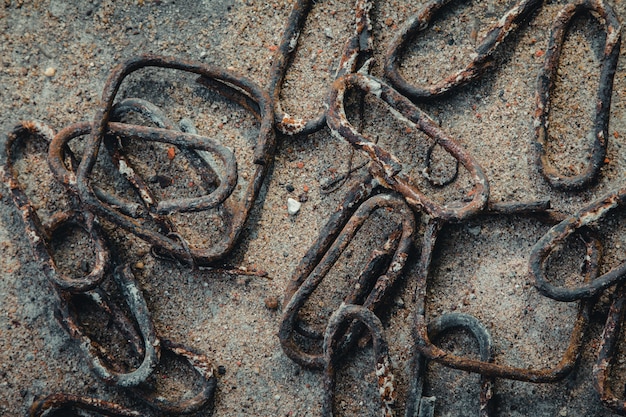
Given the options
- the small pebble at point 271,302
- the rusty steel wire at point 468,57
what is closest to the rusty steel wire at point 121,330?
the small pebble at point 271,302

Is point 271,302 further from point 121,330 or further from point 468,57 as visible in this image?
point 468,57

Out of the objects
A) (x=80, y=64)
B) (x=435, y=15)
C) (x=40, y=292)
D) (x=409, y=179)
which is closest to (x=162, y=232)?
(x=40, y=292)

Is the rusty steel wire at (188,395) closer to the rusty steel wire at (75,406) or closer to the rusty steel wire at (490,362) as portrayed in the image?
the rusty steel wire at (75,406)

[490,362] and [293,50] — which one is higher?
[293,50]

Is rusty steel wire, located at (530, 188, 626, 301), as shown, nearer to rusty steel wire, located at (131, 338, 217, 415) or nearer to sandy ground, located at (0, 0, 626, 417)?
sandy ground, located at (0, 0, 626, 417)

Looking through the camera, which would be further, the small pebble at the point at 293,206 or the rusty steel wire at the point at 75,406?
the small pebble at the point at 293,206

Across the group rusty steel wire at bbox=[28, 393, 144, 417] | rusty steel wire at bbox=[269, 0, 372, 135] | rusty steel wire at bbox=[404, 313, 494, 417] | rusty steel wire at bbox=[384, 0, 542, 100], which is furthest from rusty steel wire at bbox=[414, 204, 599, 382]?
rusty steel wire at bbox=[28, 393, 144, 417]

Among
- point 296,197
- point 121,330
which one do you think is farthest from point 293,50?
point 121,330
